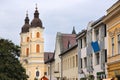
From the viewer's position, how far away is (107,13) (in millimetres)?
44406

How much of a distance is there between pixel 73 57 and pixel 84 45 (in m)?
8.35

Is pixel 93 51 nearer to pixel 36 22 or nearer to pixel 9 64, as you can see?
pixel 9 64

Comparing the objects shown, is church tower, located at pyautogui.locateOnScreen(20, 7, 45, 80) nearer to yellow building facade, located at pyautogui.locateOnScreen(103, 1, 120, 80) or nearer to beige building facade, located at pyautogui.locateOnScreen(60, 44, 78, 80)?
beige building facade, located at pyautogui.locateOnScreen(60, 44, 78, 80)

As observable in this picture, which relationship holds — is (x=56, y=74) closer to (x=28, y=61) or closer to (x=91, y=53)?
(x=91, y=53)

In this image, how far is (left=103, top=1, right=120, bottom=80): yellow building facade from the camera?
4100cm

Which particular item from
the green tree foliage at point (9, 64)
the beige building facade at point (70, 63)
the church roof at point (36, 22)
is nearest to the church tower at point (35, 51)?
the church roof at point (36, 22)

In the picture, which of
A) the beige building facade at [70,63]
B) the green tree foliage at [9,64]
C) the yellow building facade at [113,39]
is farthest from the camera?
the beige building facade at [70,63]

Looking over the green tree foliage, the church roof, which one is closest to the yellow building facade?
the green tree foliage

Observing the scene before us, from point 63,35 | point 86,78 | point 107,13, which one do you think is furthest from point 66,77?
point 107,13

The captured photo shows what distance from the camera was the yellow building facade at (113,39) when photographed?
4100cm

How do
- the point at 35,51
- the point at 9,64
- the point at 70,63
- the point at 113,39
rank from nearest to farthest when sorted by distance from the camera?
1. the point at 113,39
2. the point at 9,64
3. the point at 70,63
4. the point at 35,51

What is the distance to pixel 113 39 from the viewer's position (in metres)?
43.2

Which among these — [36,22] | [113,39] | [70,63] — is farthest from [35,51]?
[113,39]

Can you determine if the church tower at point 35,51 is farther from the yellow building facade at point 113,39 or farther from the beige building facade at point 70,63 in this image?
the yellow building facade at point 113,39
